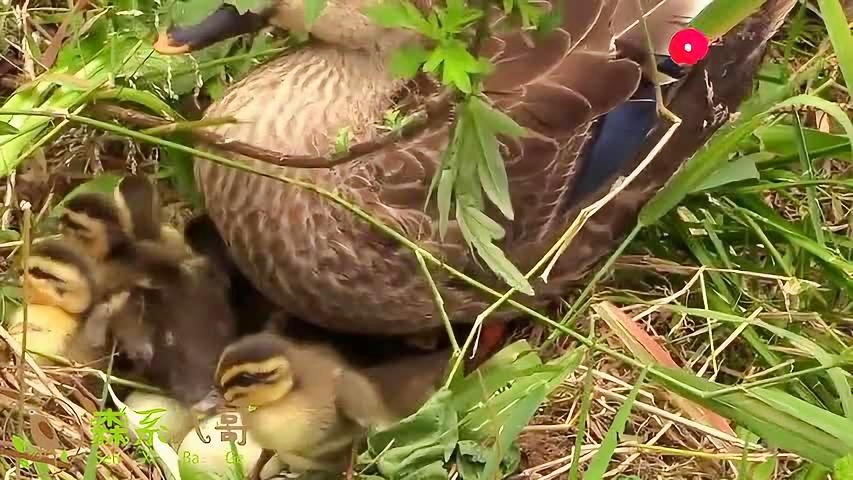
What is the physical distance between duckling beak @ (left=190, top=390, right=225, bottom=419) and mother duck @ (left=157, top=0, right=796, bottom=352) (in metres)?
0.15

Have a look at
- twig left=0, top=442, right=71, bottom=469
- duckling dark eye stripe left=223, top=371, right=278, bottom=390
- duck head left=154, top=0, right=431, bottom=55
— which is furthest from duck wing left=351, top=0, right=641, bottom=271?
twig left=0, top=442, right=71, bottom=469

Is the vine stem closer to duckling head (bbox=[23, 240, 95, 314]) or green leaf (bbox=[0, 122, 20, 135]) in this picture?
green leaf (bbox=[0, 122, 20, 135])

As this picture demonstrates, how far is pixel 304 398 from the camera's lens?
1344 millimetres

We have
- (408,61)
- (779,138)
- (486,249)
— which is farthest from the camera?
(779,138)

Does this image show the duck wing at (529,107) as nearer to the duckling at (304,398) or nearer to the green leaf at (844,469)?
the duckling at (304,398)

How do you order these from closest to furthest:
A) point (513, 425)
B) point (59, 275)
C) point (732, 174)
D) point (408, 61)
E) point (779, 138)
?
point (408, 61) < point (513, 425) < point (59, 275) < point (732, 174) < point (779, 138)

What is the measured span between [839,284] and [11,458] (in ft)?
3.55

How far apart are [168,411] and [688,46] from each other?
0.79 meters

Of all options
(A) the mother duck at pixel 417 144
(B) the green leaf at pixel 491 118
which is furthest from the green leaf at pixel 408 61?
(A) the mother duck at pixel 417 144

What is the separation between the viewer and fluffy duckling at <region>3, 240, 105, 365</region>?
140cm

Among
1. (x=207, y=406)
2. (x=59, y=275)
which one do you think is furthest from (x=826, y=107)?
(x=59, y=275)

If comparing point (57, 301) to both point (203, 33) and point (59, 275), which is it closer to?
point (59, 275)

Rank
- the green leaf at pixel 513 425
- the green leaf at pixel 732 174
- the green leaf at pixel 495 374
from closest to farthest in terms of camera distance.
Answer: the green leaf at pixel 513 425 → the green leaf at pixel 495 374 → the green leaf at pixel 732 174

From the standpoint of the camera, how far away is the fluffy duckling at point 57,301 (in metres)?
1.40
